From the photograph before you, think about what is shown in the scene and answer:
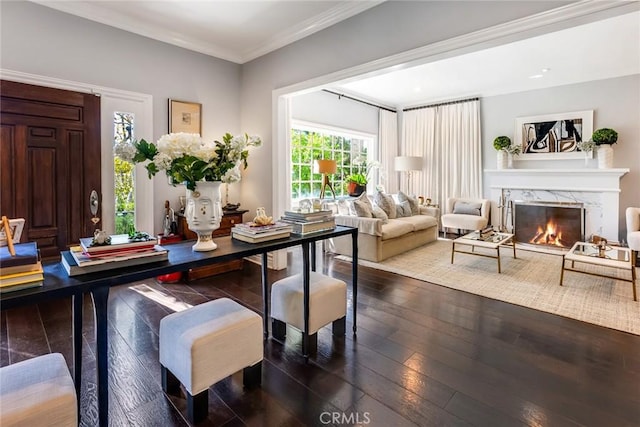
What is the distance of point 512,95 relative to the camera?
6078 mm

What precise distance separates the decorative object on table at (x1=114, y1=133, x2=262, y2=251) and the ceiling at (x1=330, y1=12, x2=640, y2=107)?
2.13 meters

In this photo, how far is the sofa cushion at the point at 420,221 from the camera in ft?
17.2

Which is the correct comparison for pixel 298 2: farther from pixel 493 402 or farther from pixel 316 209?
pixel 493 402

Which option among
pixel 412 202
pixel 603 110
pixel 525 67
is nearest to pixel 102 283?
pixel 412 202

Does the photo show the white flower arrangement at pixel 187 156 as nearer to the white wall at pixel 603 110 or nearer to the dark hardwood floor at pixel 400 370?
Answer: the dark hardwood floor at pixel 400 370

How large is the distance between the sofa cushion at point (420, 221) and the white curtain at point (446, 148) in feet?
4.53

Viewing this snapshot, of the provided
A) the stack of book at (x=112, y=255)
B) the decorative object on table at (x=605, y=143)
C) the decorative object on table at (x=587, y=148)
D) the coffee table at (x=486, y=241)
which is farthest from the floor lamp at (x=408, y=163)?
the stack of book at (x=112, y=255)

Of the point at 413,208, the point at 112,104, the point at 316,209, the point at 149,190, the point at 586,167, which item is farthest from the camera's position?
the point at 413,208

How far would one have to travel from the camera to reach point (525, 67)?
193 inches

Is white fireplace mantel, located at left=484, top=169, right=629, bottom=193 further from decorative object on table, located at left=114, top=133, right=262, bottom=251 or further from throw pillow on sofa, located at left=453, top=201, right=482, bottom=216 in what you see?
decorative object on table, located at left=114, top=133, right=262, bottom=251

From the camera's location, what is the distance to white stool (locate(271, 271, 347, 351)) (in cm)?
221

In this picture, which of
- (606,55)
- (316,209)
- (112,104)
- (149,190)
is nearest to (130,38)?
(112,104)

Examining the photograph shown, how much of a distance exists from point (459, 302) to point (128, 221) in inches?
146

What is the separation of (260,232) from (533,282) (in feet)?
11.1
